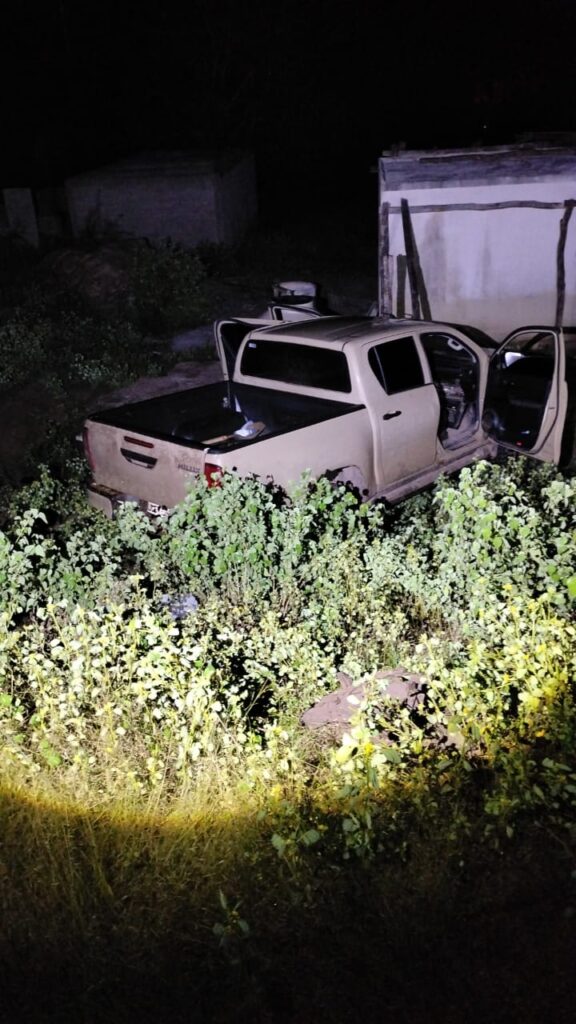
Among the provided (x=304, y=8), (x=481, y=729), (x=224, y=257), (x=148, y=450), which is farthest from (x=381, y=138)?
(x=481, y=729)

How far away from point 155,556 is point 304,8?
26.7m

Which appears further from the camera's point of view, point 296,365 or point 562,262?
point 562,262

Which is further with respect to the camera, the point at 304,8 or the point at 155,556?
the point at 304,8

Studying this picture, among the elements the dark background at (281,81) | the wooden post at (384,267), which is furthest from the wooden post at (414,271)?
the dark background at (281,81)

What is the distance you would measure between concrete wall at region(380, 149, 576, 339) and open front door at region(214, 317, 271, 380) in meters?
5.21

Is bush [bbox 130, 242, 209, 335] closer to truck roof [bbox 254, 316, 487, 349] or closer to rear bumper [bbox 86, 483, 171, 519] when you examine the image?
truck roof [bbox 254, 316, 487, 349]

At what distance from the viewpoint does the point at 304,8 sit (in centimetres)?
2644

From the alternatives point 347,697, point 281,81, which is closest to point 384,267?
point 347,697

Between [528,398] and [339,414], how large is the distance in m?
2.39

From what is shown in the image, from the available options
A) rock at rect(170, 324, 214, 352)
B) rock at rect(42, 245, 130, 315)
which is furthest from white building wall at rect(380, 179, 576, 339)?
rock at rect(42, 245, 130, 315)

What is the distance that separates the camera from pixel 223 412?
23.4 ft

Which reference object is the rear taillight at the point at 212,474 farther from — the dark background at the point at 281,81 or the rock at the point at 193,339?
the dark background at the point at 281,81

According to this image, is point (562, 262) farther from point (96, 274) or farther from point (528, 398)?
point (96, 274)

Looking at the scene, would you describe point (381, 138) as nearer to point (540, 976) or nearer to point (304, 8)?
point (304, 8)
